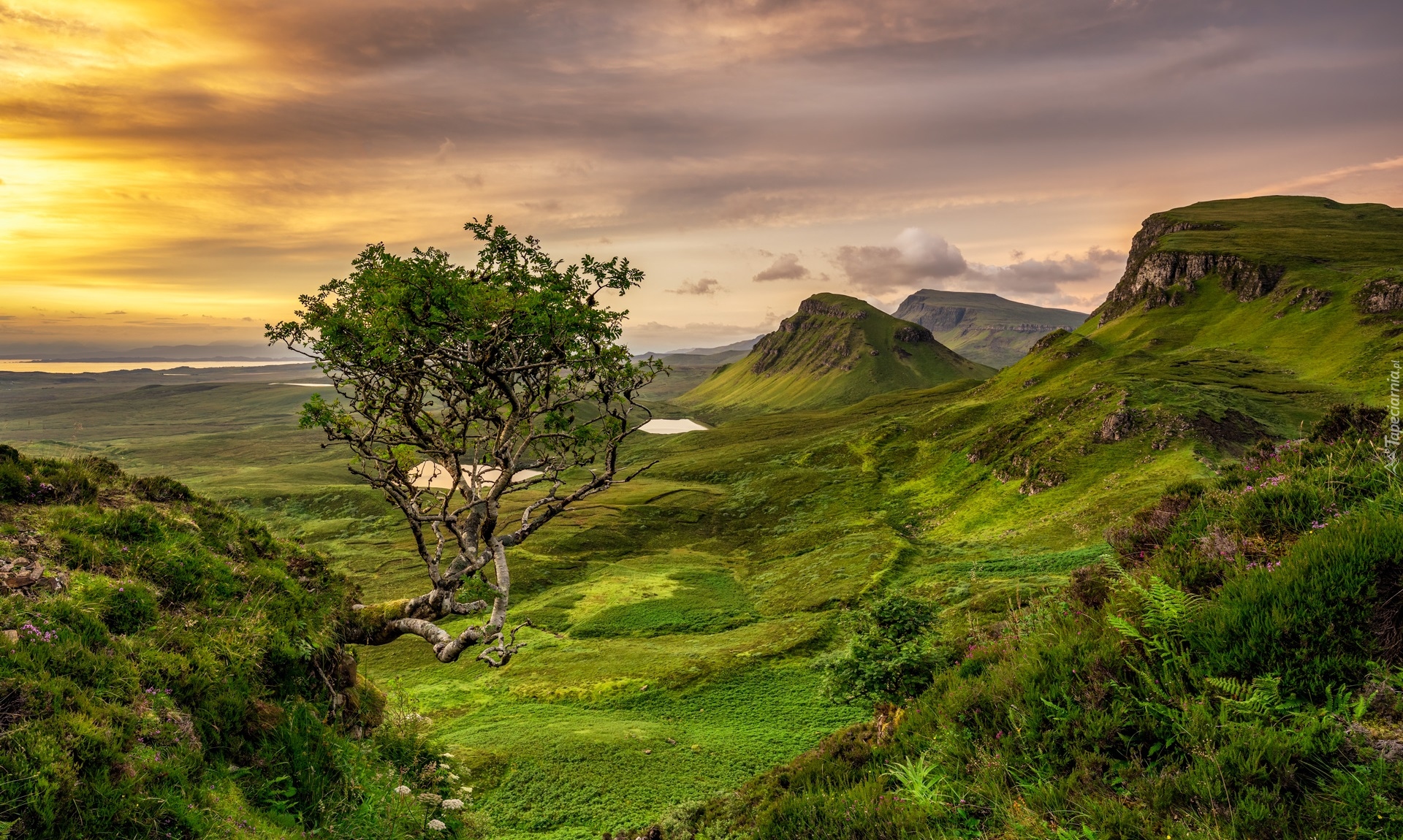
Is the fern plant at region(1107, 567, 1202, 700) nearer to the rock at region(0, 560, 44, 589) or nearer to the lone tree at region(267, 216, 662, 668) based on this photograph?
the lone tree at region(267, 216, 662, 668)

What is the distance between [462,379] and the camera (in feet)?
62.6

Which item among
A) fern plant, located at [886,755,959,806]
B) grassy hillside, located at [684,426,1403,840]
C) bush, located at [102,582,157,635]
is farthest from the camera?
bush, located at [102,582,157,635]

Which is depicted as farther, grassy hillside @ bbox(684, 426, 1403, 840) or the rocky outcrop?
the rocky outcrop

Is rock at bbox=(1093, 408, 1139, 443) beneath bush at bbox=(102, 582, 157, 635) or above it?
beneath

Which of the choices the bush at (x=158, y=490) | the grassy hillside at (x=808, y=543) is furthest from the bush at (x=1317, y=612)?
the bush at (x=158, y=490)

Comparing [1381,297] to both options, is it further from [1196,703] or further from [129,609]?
[129,609]

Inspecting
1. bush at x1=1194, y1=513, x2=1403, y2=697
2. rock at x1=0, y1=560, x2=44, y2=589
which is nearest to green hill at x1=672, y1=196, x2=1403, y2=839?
bush at x1=1194, y1=513, x2=1403, y2=697

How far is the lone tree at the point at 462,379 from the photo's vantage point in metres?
16.8

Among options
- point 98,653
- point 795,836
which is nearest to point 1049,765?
point 795,836

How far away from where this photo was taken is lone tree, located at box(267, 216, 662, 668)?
16.8m

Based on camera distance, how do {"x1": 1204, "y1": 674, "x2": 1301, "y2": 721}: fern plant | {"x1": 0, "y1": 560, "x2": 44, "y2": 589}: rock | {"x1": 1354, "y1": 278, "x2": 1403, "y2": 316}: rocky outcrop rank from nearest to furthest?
{"x1": 1204, "y1": 674, "x2": 1301, "y2": 721}: fern plant, {"x1": 0, "y1": 560, "x2": 44, "y2": 589}: rock, {"x1": 1354, "y1": 278, "x2": 1403, "y2": 316}: rocky outcrop

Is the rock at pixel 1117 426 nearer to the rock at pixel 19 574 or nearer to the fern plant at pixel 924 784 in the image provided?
the fern plant at pixel 924 784

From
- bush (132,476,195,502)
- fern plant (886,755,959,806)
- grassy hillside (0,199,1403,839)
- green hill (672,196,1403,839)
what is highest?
bush (132,476,195,502)

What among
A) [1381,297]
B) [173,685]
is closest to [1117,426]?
[173,685]
